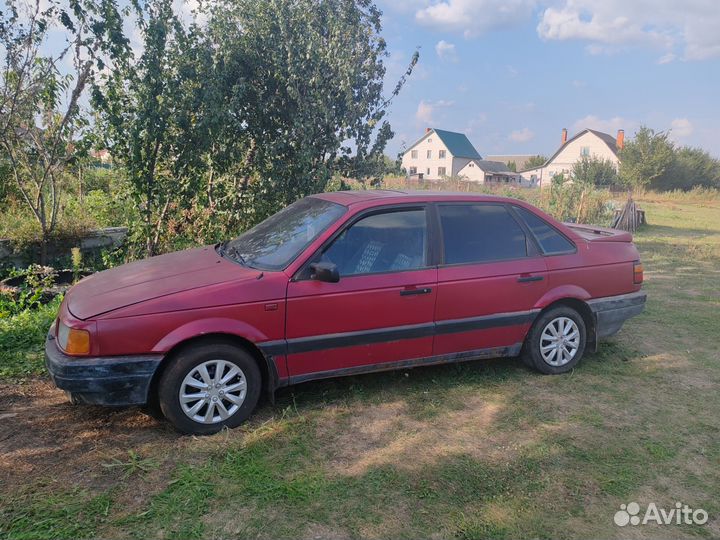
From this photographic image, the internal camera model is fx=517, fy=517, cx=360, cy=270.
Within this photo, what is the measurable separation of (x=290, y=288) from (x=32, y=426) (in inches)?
79.9

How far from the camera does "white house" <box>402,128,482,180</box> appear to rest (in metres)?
65.5

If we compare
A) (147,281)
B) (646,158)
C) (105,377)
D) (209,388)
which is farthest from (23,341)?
(646,158)

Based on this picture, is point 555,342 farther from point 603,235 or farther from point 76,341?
point 76,341

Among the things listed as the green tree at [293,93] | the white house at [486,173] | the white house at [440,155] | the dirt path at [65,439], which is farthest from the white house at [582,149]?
the dirt path at [65,439]

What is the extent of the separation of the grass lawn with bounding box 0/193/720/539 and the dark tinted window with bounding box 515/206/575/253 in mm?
Answer: 1181

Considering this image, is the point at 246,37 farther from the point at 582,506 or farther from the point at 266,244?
the point at 582,506

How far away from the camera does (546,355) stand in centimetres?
477

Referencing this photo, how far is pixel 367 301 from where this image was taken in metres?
3.94

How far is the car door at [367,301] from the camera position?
3.80 meters

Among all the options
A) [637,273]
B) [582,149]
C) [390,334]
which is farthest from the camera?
[582,149]

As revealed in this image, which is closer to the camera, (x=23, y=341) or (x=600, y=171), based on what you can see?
(x=23, y=341)

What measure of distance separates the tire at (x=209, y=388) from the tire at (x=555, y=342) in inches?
99.2

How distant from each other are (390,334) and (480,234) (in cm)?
125
